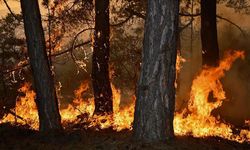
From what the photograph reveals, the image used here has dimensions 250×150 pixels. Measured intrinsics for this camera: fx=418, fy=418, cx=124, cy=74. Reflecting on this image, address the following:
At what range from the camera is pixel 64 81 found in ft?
106

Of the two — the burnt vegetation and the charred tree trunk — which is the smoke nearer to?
the burnt vegetation

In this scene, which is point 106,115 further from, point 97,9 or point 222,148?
point 222,148

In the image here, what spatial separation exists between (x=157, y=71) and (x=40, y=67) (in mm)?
3089

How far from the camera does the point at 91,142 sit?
9242mm

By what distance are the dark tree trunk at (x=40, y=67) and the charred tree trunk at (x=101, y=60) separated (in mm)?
4974

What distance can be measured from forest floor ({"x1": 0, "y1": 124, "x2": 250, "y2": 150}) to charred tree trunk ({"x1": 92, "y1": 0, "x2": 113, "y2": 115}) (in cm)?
495

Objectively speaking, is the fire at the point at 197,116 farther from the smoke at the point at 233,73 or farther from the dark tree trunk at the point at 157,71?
the smoke at the point at 233,73

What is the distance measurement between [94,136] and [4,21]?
64.0 feet

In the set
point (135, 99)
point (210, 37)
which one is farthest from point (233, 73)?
point (135, 99)

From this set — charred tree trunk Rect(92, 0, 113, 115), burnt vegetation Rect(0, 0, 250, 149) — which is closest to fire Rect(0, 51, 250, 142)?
burnt vegetation Rect(0, 0, 250, 149)

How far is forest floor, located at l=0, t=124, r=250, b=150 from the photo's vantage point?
8.61 metres

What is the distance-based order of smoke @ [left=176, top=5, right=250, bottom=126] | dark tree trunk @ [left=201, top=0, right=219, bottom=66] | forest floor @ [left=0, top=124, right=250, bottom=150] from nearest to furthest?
forest floor @ [left=0, top=124, right=250, bottom=150] → dark tree trunk @ [left=201, top=0, right=219, bottom=66] → smoke @ [left=176, top=5, right=250, bottom=126]

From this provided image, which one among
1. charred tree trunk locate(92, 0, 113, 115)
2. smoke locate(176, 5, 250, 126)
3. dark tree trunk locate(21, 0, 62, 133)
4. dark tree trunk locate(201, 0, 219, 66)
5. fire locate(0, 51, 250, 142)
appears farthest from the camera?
smoke locate(176, 5, 250, 126)

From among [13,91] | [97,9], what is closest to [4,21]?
[13,91]
